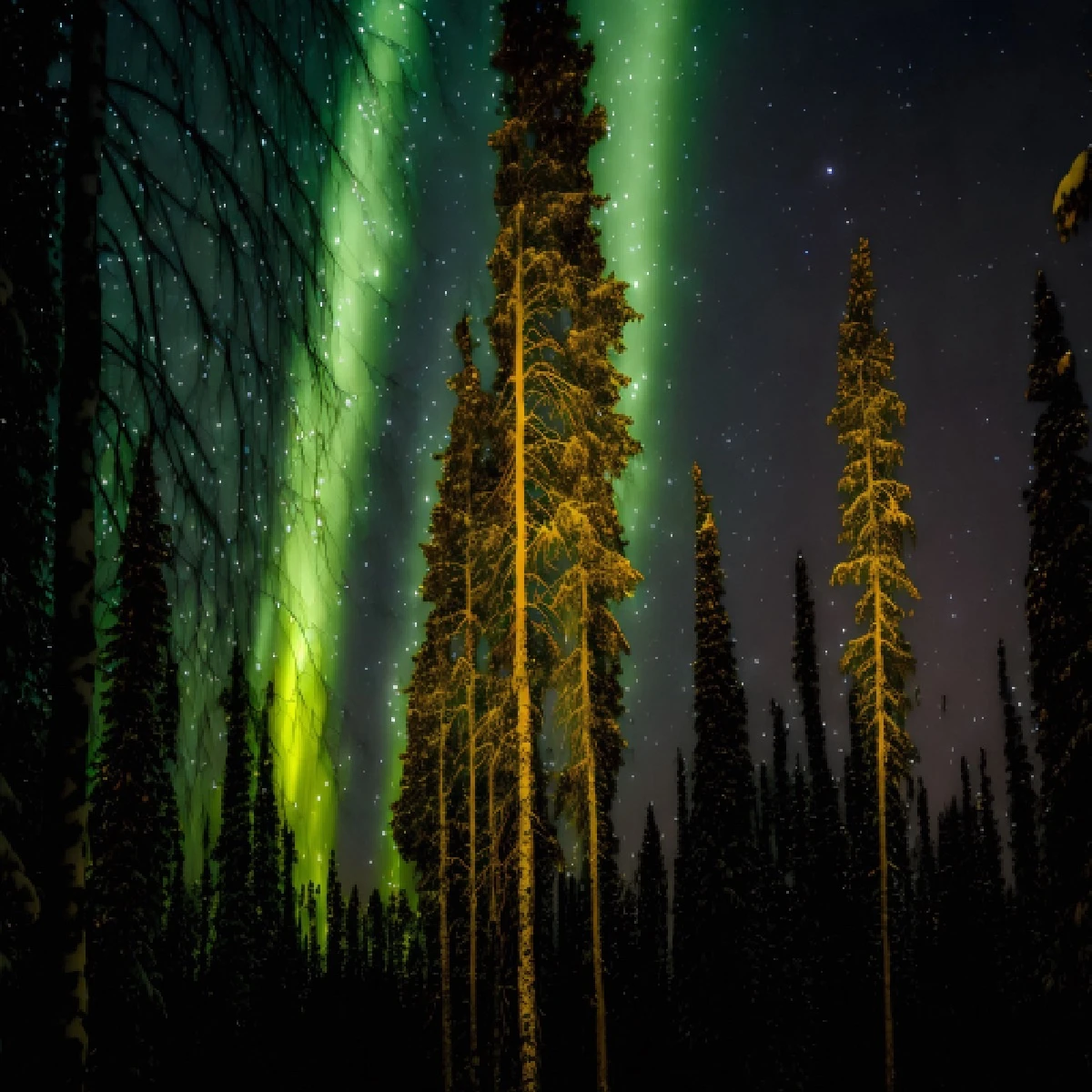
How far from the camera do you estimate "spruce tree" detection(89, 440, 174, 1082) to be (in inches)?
990

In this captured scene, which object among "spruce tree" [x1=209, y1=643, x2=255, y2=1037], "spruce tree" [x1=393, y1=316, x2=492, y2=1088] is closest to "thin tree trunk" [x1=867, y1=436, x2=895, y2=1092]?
"spruce tree" [x1=393, y1=316, x2=492, y2=1088]

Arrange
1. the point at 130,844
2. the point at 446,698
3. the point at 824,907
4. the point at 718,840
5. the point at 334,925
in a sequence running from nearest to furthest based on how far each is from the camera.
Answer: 1. the point at 446,698
2. the point at 130,844
3. the point at 718,840
4. the point at 824,907
5. the point at 334,925

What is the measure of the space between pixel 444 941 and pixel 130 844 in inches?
384

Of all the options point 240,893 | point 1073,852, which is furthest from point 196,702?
point 240,893

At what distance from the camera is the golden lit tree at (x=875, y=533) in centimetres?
2369

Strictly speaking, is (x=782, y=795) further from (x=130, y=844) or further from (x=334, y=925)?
(x=334, y=925)

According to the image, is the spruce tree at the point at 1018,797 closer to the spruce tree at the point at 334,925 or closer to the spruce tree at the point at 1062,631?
the spruce tree at the point at 1062,631

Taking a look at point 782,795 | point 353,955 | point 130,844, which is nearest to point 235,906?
point 130,844

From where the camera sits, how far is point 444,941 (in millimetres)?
27594

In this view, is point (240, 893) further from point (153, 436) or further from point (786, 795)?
point (153, 436)

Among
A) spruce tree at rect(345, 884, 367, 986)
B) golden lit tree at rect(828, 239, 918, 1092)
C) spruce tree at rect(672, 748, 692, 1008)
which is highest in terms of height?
golden lit tree at rect(828, 239, 918, 1092)

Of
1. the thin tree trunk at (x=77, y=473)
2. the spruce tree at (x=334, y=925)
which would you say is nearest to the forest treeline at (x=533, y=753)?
the thin tree trunk at (x=77, y=473)

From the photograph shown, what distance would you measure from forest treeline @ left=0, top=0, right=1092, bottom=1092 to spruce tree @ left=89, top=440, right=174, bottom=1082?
0.11 m

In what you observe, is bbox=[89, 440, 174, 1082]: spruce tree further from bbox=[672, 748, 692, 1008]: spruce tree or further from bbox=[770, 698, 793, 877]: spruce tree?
bbox=[770, 698, 793, 877]: spruce tree
